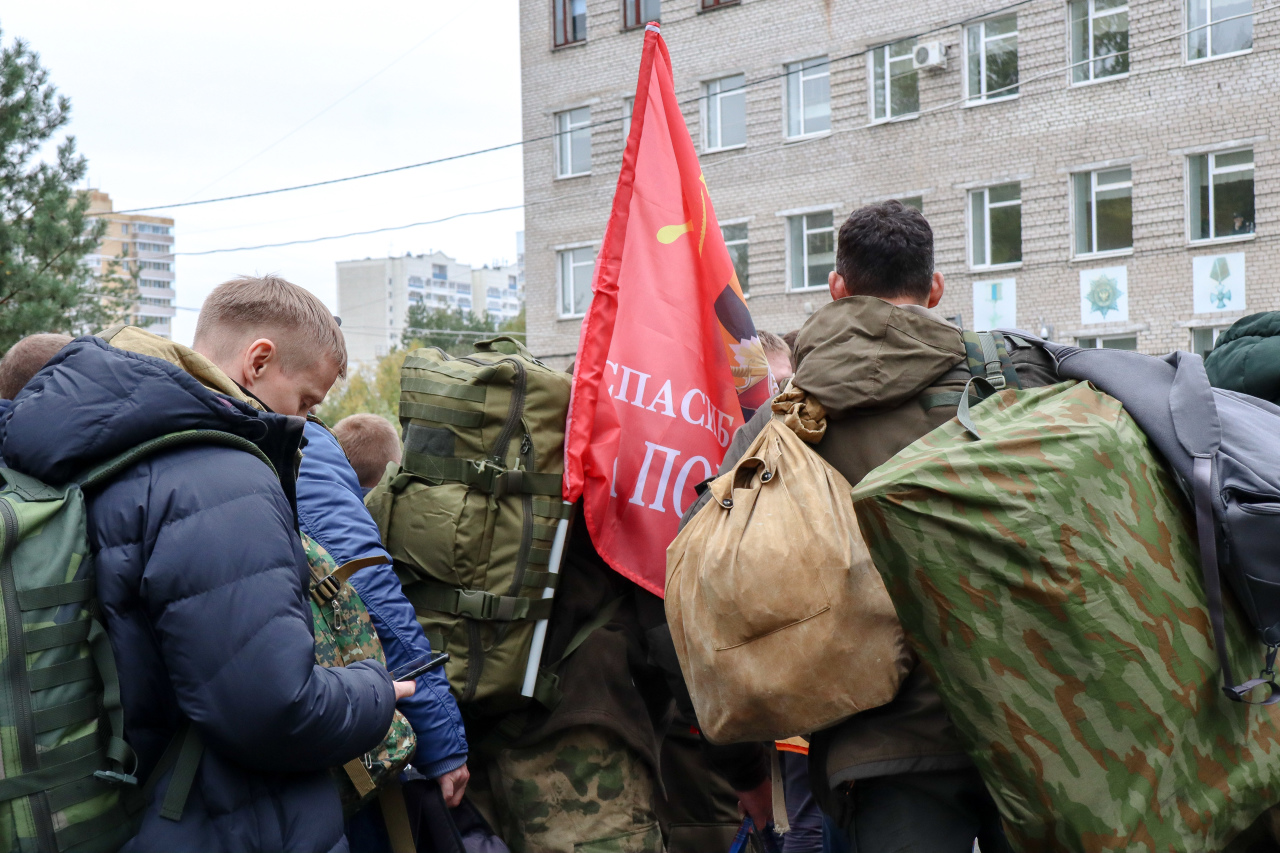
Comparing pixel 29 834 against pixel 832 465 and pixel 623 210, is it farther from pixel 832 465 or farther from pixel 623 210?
pixel 623 210

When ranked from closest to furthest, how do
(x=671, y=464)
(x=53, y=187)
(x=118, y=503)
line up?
(x=118, y=503)
(x=671, y=464)
(x=53, y=187)

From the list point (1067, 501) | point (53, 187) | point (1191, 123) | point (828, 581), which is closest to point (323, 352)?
point (828, 581)

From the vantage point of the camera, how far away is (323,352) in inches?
102

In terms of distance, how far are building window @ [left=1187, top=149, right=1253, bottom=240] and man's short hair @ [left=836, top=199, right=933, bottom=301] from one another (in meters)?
16.1

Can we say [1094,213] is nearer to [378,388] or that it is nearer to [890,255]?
[890,255]

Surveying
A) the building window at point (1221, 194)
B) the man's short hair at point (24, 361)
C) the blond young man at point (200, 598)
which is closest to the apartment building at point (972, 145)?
the building window at point (1221, 194)

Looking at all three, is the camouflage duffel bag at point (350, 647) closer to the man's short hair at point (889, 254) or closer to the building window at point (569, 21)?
the man's short hair at point (889, 254)

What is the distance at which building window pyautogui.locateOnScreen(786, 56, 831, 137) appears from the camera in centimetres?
2045

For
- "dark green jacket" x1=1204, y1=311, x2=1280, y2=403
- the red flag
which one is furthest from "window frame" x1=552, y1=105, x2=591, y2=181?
"dark green jacket" x1=1204, y1=311, x2=1280, y2=403

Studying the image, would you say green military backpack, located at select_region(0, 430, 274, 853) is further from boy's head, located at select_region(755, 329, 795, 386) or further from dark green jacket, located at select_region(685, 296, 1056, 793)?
boy's head, located at select_region(755, 329, 795, 386)

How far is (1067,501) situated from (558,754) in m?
1.57

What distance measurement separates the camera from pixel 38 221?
10453 millimetres

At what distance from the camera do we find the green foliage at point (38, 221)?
10.2 m

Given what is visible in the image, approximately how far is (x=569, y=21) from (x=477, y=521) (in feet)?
75.0
